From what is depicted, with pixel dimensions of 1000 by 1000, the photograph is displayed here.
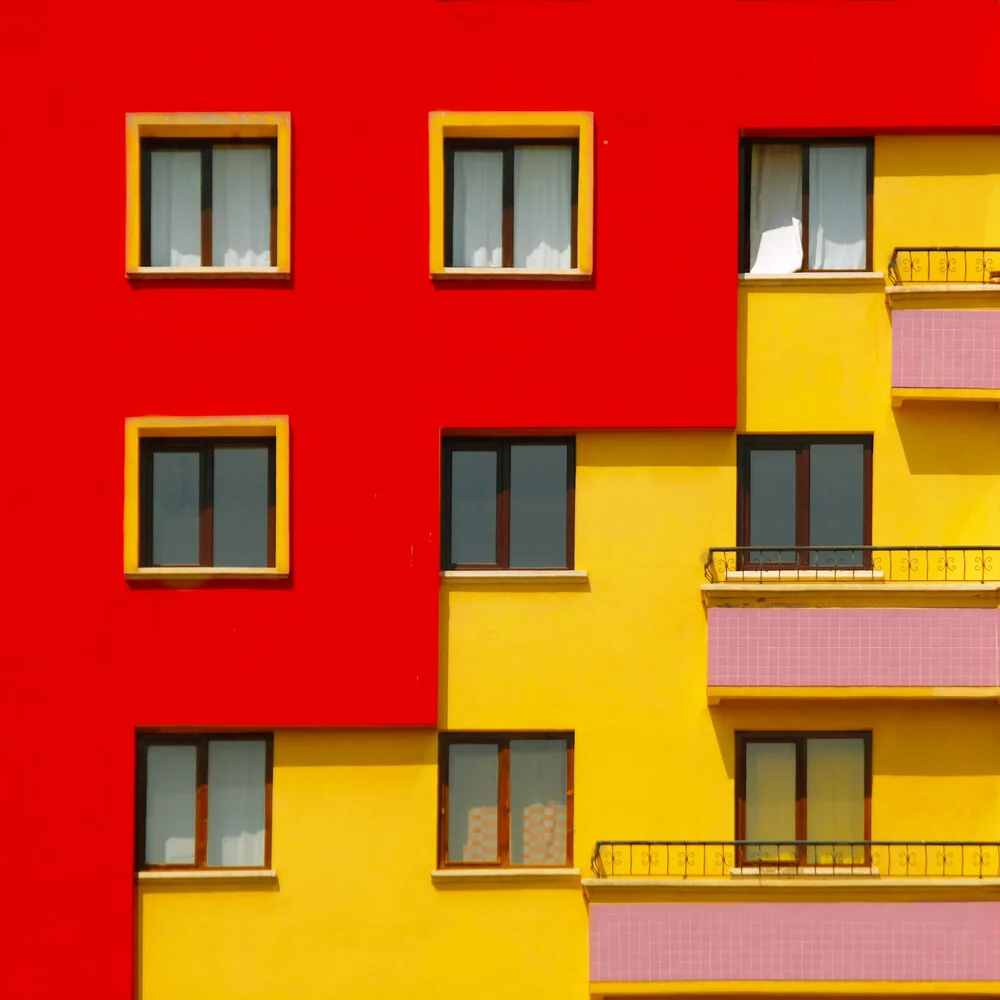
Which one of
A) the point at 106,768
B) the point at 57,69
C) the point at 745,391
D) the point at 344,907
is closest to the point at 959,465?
the point at 745,391

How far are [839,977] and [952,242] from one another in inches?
342

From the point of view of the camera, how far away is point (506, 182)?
17.6 meters

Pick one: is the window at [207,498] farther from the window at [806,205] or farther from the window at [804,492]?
the window at [806,205]

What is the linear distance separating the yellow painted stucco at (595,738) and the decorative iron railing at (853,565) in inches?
8.4

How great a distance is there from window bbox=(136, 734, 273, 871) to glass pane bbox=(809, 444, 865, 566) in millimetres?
7040

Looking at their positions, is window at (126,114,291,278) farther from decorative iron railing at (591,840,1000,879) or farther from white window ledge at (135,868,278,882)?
decorative iron railing at (591,840,1000,879)

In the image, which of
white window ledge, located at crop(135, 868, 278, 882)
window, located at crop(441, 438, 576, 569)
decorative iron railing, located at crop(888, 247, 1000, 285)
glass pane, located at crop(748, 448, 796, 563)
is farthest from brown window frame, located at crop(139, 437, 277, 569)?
decorative iron railing, located at crop(888, 247, 1000, 285)

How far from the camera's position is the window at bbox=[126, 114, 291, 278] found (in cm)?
1752

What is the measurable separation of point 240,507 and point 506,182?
506 centimetres

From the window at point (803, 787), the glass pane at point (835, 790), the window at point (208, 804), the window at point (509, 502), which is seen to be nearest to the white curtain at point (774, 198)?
the window at point (509, 502)

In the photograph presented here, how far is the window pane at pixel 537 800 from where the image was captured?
17.2 meters

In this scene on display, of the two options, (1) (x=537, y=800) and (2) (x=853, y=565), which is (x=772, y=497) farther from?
(1) (x=537, y=800)

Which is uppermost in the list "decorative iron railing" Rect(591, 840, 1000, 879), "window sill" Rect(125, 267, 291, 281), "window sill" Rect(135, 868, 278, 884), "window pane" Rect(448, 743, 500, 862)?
"window sill" Rect(125, 267, 291, 281)

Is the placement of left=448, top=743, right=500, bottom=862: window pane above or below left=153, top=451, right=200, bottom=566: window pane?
below
